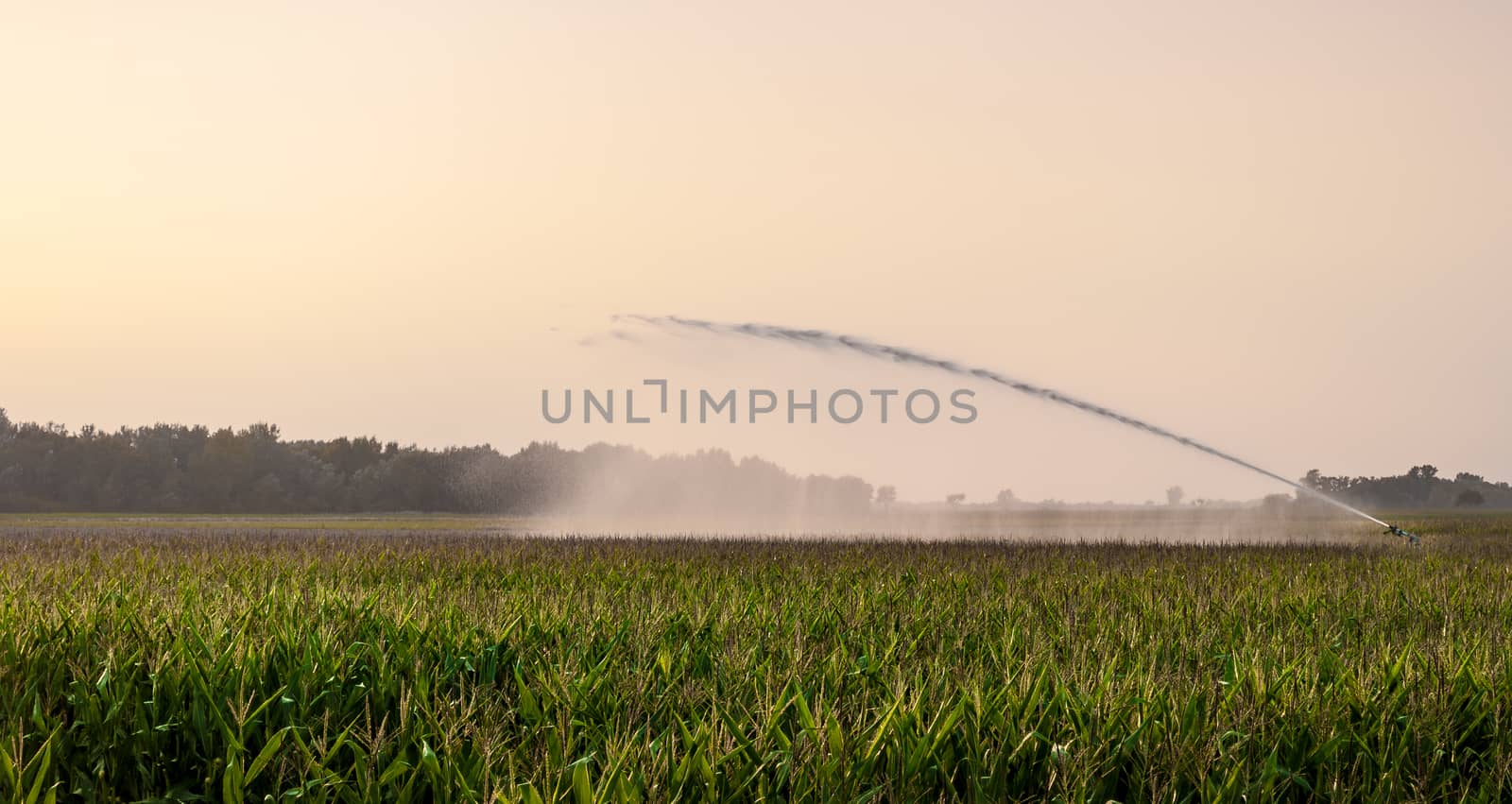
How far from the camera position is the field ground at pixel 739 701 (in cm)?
509

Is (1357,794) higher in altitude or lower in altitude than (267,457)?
lower

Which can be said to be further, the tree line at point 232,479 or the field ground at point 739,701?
the tree line at point 232,479

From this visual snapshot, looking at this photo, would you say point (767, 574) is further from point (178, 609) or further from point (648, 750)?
point (648, 750)

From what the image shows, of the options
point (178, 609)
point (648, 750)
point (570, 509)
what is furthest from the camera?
point (570, 509)

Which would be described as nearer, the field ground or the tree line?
the field ground

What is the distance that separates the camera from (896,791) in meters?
5.02

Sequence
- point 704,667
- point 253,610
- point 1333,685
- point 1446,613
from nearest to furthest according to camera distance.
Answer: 1. point 1333,685
2. point 704,667
3. point 253,610
4. point 1446,613

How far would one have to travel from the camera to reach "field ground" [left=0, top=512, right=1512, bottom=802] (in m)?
5.09

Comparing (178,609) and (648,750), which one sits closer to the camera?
(648,750)

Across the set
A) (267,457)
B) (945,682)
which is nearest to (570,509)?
(267,457)

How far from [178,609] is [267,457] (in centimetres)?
10068

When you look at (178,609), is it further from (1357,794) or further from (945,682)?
(1357,794)

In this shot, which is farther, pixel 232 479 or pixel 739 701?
pixel 232 479

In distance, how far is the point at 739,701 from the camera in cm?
579
